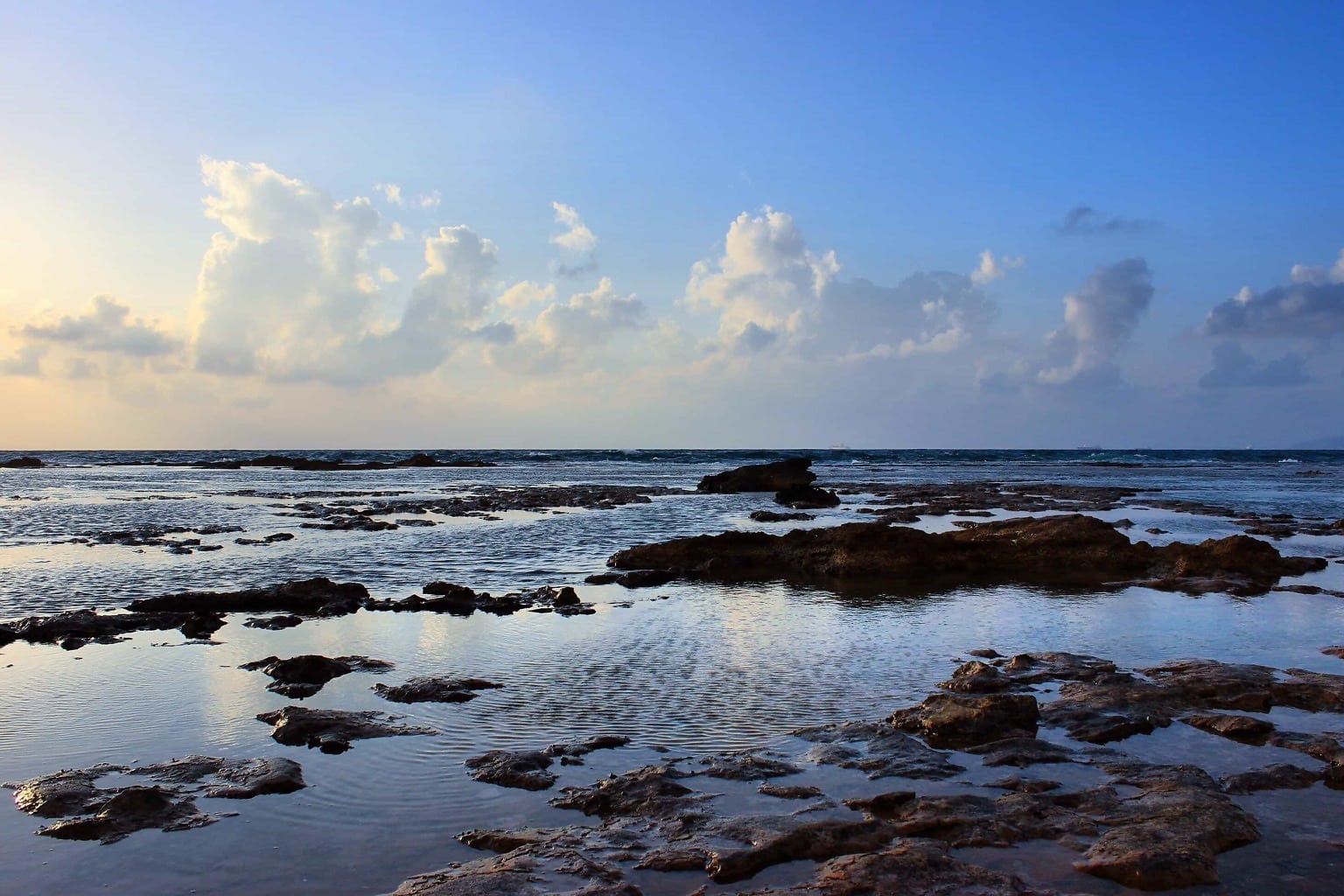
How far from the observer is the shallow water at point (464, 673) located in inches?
260

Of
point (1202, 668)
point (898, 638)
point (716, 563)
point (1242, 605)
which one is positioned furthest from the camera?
point (716, 563)

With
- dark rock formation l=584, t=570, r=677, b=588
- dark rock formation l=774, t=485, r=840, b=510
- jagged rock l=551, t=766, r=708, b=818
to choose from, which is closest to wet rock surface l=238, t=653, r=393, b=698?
jagged rock l=551, t=766, r=708, b=818

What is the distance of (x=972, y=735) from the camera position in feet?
30.4

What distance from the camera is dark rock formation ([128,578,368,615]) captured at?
53.9 ft

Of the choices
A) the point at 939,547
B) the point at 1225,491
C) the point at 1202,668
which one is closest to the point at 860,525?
the point at 939,547

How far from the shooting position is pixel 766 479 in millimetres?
→ 59781

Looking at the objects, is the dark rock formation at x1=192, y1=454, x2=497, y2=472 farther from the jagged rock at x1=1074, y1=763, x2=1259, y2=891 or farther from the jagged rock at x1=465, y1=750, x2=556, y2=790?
the jagged rock at x1=1074, y1=763, x2=1259, y2=891

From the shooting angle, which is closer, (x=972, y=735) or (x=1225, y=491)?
(x=972, y=735)

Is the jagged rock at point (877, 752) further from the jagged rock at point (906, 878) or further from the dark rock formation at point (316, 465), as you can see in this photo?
the dark rock formation at point (316, 465)

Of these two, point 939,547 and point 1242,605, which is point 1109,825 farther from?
point 939,547

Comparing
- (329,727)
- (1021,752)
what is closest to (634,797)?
(329,727)

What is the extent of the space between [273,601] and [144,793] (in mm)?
10281

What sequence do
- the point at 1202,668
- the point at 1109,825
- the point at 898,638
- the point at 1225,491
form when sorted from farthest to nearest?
the point at 1225,491
the point at 898,638
the point at 1202,668
the point at 1109,825

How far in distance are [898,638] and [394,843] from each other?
961cm
